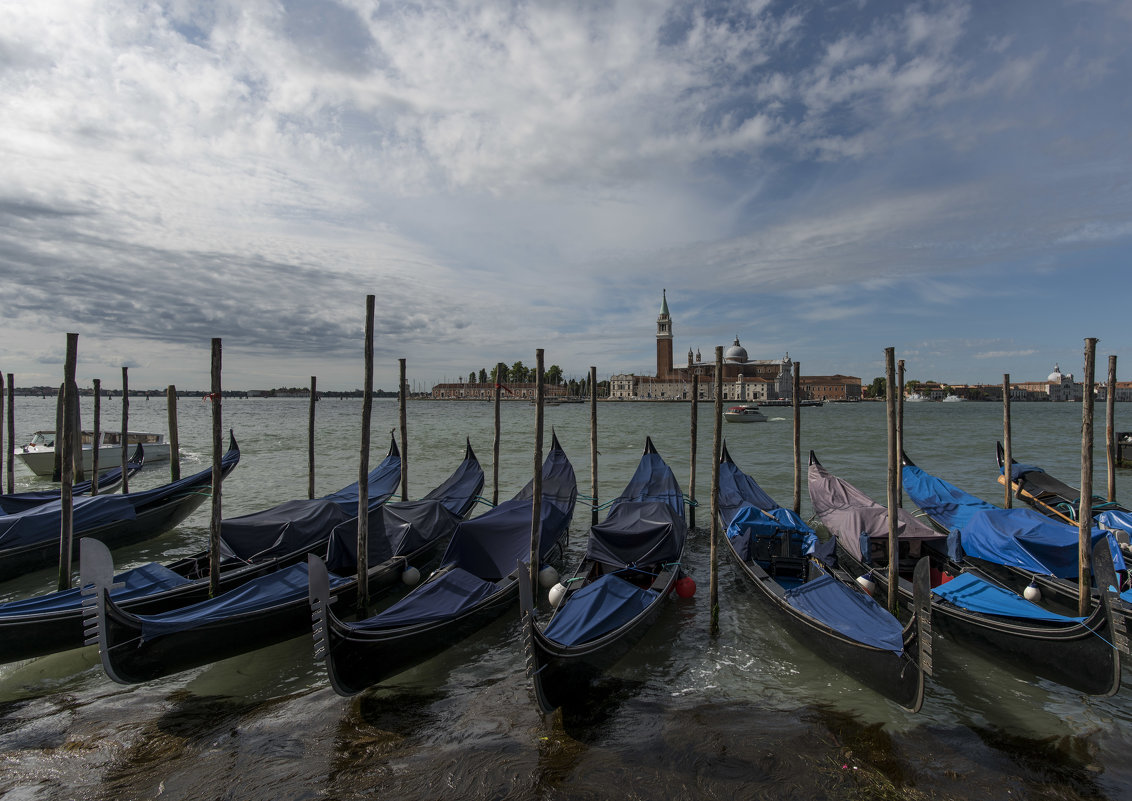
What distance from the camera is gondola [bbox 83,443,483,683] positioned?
4.35m

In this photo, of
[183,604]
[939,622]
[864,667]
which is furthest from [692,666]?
[183,604]

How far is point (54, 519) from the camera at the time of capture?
8.38 meters

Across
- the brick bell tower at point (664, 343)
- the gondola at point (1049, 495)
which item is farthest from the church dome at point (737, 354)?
the gondola at point (1049, 495)

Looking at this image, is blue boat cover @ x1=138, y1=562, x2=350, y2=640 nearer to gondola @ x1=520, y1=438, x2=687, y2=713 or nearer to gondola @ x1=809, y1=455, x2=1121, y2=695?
gondola @ x1=520, y1=438, x2=687, y2=713

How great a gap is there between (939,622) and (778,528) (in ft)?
6.85

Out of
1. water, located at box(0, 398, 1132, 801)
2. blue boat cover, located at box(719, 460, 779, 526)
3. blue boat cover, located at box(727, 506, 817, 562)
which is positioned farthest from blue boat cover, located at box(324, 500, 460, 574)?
blue boat cover, located at box(719, 460, 779, 526)

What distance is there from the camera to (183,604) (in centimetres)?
600

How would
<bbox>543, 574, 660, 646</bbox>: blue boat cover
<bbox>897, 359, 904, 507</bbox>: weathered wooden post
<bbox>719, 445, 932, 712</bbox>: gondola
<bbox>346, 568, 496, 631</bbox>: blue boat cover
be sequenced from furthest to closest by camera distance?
1. <bbox>897, 359, 904, 507</bbox>: weathered wooden post
2. <bbox>346, 568, 496, 631</bbox>: blue boat cover
3. <bbox>543, 574, 660, 646</bbox>: blue boat cover
4. <bbox>719, 445, 932, 712</bbox>: gondola

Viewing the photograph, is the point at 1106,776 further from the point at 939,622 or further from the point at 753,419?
the point at 753,419

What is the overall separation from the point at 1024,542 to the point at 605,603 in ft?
18.2

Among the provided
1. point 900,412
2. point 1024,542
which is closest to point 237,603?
point 1024,542

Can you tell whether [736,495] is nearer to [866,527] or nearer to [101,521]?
[866,527]

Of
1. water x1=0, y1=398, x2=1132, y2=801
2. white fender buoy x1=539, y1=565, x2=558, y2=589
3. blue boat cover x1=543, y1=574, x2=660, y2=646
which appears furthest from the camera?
white fender buoy x1=539, y1=565, x2=558, y2=589

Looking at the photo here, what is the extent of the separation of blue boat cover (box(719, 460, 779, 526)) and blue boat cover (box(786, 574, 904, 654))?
3970 mm
